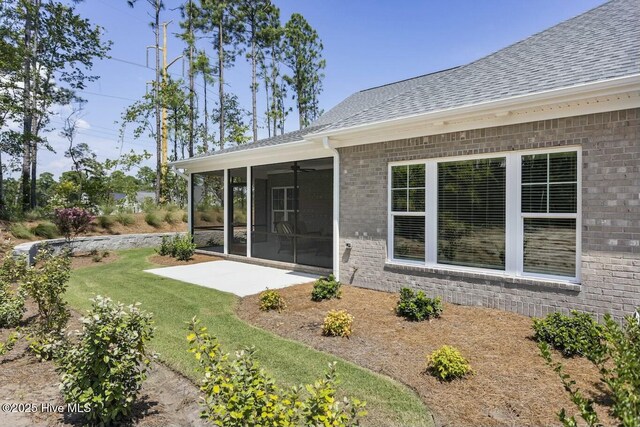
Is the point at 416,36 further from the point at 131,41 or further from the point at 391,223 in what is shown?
the point at 131,41

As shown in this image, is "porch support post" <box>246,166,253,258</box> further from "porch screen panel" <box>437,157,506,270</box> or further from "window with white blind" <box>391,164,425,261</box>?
"porch screen panel" <box>437,157,506,270</box>

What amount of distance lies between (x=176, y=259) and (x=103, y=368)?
9741 millimetres

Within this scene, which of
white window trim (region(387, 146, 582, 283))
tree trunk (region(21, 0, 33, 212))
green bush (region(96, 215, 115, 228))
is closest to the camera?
white window trim (region(387, 146, 582, 283))

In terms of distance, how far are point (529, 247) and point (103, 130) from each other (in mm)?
27347

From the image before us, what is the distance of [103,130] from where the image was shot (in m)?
24.9

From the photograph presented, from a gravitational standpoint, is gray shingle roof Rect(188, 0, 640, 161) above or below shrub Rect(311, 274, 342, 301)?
above

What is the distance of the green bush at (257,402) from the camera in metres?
2.11

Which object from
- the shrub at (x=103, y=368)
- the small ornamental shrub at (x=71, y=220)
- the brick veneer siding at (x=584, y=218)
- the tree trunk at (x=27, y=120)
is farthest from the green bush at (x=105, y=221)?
the shrub at (x=103, y=368)

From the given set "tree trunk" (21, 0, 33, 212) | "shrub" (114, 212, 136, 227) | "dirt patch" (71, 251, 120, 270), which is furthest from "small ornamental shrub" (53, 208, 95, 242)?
"tree trunk" (21, 0, 33, 212)

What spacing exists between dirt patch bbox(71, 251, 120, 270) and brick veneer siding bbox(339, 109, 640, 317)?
9460 millimetres

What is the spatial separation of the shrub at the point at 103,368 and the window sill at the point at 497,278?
5102 millimetres

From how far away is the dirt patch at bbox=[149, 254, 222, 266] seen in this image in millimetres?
11538

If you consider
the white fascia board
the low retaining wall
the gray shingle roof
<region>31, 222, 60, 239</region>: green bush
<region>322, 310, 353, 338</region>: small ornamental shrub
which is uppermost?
the gray shingle roof

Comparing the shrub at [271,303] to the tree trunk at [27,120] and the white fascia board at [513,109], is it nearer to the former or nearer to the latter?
the white fascia board at [513,109]
